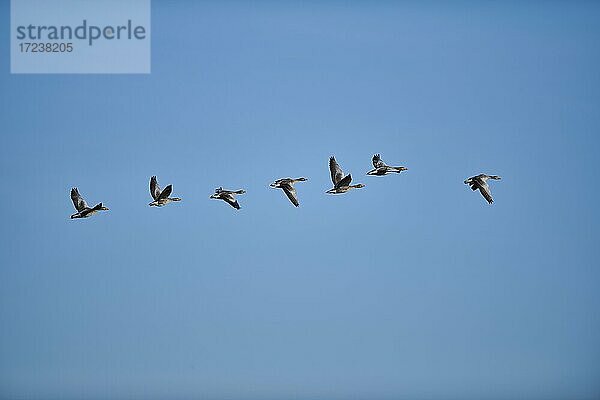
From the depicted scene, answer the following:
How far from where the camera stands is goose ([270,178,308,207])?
27.1 meters

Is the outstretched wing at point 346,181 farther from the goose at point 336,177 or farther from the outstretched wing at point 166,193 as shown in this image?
A: the outstretched wing at point 166,193

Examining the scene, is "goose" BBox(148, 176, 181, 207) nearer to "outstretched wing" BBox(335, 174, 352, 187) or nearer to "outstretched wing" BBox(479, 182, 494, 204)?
"outstretched wing" BBox(335, 174, 352, 187)

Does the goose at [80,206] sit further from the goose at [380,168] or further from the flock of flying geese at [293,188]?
the goose at [380,168]

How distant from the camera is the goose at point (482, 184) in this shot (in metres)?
26.7

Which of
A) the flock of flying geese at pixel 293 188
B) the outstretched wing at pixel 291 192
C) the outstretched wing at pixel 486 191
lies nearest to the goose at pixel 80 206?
the flock of flying geese at pixel 293 188

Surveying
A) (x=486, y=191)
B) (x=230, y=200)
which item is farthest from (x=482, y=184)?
(x=230, y=200)

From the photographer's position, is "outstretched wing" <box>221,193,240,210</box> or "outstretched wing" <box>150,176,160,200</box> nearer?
"outstretched wing" <box>150,176,160,200</box>

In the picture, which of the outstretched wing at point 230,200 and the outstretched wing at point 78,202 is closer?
the outstretched wing at point 78,202

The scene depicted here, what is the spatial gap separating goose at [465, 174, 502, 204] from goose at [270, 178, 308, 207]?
3150 mm

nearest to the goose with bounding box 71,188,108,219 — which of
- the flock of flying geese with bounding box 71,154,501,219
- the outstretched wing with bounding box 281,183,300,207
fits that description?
the flock of flying geese with bounding box 71,154,501,219

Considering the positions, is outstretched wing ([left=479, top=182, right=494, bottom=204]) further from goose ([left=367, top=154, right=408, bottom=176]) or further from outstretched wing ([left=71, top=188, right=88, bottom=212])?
outstretched wing ([left=71, top=188, right=88, bottom=212])

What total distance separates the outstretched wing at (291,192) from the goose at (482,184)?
3.24 meters

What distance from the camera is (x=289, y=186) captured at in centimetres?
2728

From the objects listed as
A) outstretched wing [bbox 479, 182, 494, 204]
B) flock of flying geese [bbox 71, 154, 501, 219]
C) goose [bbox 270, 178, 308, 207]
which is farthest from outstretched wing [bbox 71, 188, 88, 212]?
outstretched wing [bbox 479, 182, 494, 204]
